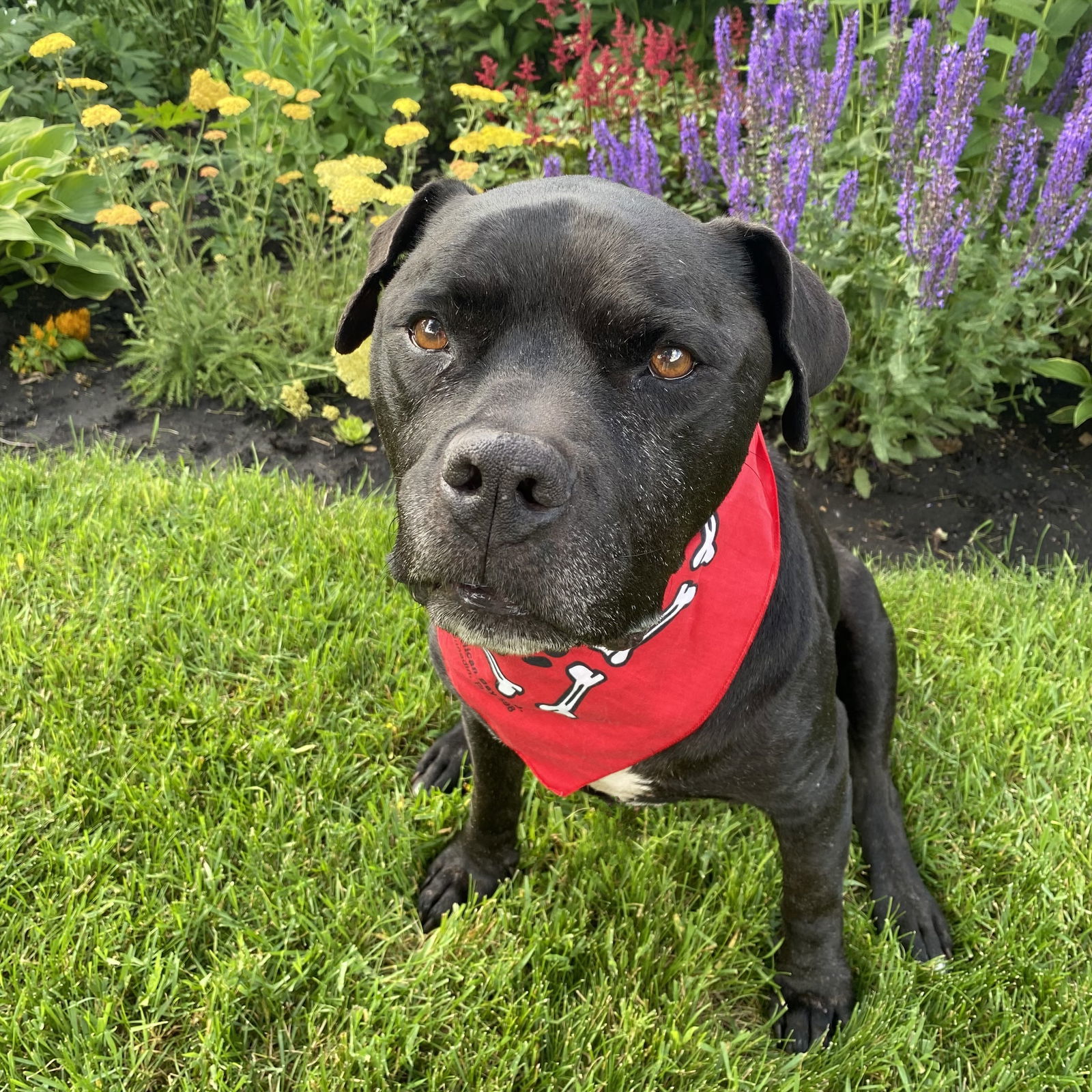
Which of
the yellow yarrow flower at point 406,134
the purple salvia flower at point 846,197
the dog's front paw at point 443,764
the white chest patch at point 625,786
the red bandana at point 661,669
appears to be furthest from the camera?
the yellow yarrow flower at point 406,134

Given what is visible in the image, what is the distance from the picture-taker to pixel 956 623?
10.8 ft

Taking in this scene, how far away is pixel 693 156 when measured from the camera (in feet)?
12.9

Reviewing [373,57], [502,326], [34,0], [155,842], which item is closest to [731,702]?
[502,326]

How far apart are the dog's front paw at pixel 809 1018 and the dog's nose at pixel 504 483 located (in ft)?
5.00

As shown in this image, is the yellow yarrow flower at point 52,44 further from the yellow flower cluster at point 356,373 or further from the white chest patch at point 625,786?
the white chest patch at point 625,786

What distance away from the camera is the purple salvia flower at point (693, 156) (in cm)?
381

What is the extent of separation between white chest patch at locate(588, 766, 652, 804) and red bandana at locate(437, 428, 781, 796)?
72mm

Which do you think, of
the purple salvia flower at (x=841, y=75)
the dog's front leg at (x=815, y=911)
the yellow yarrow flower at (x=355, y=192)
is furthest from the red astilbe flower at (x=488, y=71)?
the dog's front leg at (x=815, y=911)

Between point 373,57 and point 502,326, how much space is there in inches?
157

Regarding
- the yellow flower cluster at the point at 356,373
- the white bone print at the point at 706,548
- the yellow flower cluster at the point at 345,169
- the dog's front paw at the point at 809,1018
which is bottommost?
the dog's front paw at the point at 809,1018

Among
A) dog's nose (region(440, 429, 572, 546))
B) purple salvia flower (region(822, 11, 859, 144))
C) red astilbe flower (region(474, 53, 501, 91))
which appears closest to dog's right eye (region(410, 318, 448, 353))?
dog's nose (region(440, 429, 572, 546))

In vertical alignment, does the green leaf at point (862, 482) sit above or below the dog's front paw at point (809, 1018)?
below

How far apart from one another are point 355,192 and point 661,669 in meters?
2.49

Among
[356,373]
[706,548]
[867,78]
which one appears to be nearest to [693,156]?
[867,78]
